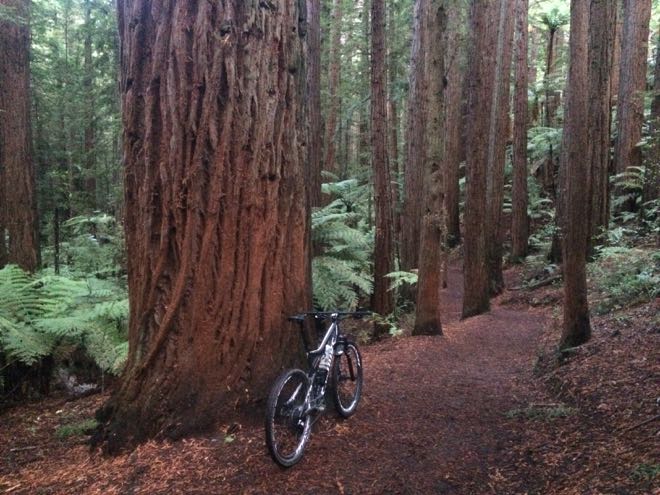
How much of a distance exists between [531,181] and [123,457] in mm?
21564

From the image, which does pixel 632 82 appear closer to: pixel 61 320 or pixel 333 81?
pixel 333 81

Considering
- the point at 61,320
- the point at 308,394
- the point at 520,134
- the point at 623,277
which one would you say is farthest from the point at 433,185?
the point at 520,134

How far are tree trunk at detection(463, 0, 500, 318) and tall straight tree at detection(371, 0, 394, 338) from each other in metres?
1.90

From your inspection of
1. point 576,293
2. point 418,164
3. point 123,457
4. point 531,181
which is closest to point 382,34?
point 418,164

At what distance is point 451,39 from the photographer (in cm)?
1817

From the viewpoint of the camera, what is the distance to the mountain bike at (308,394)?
12.0 ft

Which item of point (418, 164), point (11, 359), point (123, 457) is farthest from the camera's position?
point (418, 164)

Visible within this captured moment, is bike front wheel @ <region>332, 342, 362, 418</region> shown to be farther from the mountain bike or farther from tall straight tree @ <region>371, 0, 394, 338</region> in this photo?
tall straight tree @ <region>371, 0, 394, 338</region>

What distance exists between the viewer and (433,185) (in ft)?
29.1

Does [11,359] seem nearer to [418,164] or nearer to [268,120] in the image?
[268,120]

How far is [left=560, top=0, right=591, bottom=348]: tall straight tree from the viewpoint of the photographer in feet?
20.9

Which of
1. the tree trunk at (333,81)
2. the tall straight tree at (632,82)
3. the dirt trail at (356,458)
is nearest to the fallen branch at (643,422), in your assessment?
the dirt trail at (356,458)

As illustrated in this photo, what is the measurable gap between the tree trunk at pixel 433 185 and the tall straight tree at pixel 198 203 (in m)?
4.85

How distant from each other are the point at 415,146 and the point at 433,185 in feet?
12.7
